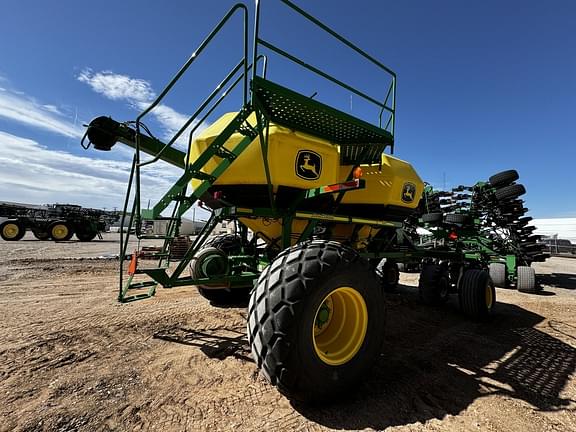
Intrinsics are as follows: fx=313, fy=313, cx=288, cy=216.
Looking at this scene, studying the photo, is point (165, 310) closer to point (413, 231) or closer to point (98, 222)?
point (413, 231)

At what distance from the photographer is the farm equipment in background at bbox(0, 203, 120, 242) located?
20.9 m

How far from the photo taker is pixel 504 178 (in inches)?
404

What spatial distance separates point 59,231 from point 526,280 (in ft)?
86.6

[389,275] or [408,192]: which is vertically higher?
[408,192]

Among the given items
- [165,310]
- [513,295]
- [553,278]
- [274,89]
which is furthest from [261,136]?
[553,278]

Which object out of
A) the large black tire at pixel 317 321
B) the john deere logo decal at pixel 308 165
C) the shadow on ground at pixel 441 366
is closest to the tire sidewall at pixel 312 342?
the large black tire at pixel 317 321

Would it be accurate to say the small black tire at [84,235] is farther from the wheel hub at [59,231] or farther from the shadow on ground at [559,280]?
the shadow on ground at [559,280]

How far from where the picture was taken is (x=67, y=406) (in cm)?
242

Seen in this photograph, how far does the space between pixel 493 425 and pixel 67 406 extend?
328 centimetres

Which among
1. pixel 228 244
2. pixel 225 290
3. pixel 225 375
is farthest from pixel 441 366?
pixel 228 244

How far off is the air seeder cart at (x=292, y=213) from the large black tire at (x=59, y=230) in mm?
22086

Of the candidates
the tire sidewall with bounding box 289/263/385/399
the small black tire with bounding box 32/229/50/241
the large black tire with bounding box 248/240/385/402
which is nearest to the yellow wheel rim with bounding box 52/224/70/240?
the small black tire with bounding box 32/229/50/241

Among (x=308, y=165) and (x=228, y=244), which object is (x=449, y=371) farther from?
(x=228, y=244)

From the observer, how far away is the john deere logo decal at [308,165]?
3.83 meters
